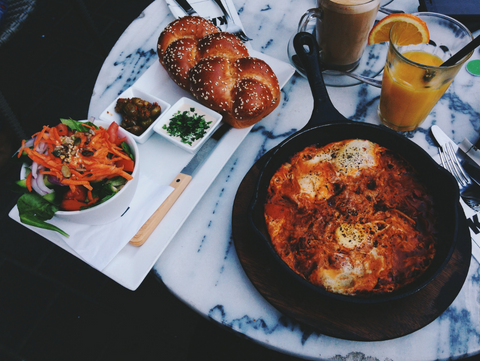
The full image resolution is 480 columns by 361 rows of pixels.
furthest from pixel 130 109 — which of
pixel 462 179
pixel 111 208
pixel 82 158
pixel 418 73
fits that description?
pixel 462 179

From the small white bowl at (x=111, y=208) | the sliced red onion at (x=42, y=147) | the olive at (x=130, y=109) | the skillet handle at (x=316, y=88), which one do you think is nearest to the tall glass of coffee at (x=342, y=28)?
the skillet handle at (x=316, y=88)

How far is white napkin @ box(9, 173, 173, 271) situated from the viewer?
1.29m

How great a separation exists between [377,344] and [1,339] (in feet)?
7.74

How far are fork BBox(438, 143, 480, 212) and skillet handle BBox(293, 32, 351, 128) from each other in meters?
Answer: 0.50

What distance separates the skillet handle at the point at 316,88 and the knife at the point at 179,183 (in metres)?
0.44

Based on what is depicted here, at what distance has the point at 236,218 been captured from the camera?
4.40 feet

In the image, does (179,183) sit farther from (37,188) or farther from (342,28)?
(342,28)

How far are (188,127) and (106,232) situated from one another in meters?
0.59

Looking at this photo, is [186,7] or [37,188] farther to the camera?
[186,7]

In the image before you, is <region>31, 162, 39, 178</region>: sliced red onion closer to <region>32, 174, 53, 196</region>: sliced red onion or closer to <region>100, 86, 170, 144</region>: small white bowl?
<region>32, 174, 53, 196</region>: sliced red onion

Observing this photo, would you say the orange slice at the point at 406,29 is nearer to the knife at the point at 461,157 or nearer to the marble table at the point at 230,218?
the marble table at the point at 230,218

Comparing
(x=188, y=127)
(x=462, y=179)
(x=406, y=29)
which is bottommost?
(x=462, y=179)

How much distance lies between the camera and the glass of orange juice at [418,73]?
1311 mm

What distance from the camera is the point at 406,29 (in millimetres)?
1374
